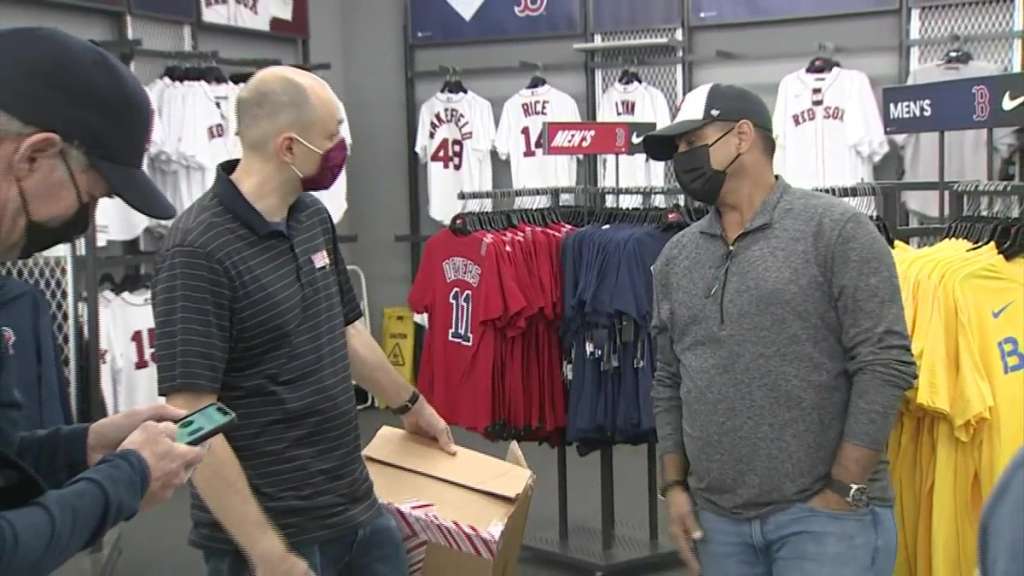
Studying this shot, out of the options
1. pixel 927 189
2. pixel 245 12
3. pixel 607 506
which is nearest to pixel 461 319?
pixel 607 506

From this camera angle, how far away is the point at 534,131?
7430mm

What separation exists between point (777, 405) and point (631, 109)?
5.12 m

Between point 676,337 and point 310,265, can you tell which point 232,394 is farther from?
point 676,337

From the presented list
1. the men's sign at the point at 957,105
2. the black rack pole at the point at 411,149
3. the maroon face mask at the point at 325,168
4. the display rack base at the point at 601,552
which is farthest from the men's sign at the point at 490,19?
the maroon face mask at the point at 325,168

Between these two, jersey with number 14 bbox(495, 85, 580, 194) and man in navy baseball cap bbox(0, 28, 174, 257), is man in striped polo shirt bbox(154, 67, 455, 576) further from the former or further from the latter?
jersey with number 14 bbox(495, 85, 580, 194)

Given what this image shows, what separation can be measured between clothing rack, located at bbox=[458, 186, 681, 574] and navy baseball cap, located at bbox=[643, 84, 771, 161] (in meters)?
1.84

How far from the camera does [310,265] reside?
234 cm

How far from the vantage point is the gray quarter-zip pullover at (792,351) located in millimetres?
2195

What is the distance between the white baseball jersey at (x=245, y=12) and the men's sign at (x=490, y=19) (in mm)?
1023

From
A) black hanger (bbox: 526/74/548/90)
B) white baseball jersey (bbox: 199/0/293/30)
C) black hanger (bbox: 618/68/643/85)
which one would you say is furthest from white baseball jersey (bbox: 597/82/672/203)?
white baseball jersey (bbox: 199/0/293/30)

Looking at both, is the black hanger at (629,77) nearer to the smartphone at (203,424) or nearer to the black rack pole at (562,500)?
the black rack pole at (562,500)

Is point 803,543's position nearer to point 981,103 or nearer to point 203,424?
point 203,424

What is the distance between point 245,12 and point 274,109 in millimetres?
5226

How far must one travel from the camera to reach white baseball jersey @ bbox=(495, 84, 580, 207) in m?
7.37
